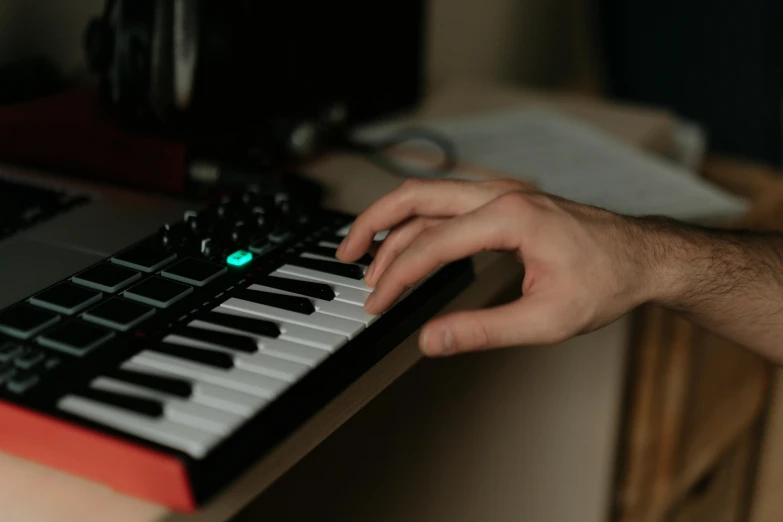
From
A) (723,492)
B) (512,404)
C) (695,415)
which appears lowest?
(723,492)

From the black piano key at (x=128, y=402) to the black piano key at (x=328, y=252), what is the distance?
0.21m

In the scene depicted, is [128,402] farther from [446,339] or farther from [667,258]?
[667,258]

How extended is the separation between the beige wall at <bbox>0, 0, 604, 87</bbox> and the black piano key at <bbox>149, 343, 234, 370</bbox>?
660 millimetres

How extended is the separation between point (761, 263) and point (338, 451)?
495mm

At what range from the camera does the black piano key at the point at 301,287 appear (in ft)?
1.75

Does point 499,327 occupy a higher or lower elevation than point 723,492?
higher

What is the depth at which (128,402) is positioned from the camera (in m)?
0.41

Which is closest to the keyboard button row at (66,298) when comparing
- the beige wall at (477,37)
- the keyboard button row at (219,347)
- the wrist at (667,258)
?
the keyboard button row at (219,347)

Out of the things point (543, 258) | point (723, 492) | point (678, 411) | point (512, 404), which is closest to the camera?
point (543, 258)

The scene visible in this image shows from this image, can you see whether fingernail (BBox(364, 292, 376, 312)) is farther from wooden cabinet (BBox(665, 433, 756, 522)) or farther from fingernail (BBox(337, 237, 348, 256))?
wooden cabinet (BBox(665, 433, 756, 522))

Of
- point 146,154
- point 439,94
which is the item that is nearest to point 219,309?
point 146,154

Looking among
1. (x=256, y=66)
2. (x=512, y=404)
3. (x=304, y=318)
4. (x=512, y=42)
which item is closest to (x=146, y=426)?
(x=304, y=318)

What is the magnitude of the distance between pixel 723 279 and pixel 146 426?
46 cm

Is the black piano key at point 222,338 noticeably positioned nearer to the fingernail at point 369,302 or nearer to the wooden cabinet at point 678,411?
the fingernail at point 369,302
